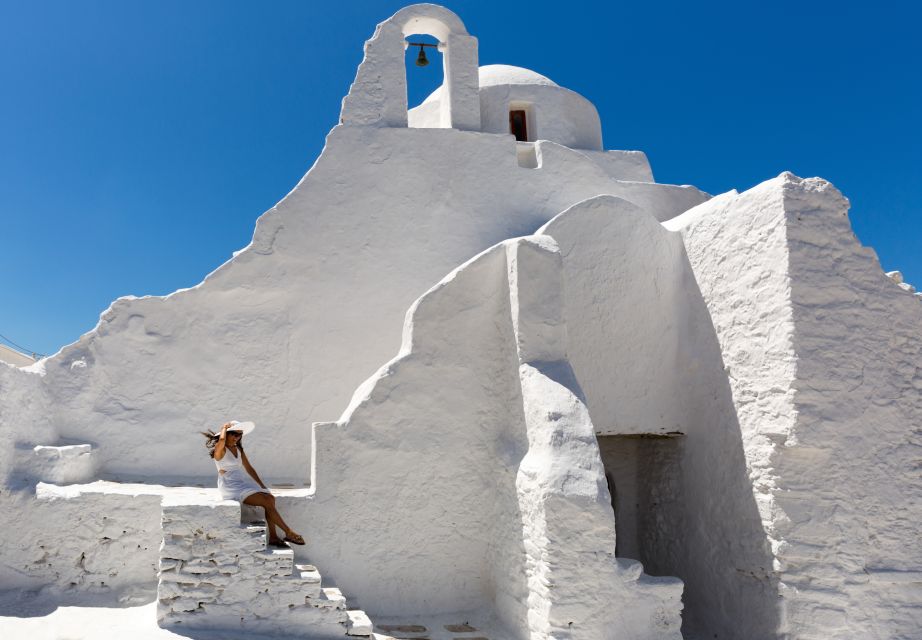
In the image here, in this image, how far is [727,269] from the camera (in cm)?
841

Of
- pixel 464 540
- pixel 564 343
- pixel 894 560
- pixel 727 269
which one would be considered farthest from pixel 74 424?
pixel 894 560

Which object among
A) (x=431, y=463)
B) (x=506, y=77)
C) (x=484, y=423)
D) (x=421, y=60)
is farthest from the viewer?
(x=506, y=77)

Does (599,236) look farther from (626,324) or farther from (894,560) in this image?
(894,560)

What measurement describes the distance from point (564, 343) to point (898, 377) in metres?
3.12

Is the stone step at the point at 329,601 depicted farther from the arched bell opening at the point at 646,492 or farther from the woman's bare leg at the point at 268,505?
the arched bell opening at the point at 646,492

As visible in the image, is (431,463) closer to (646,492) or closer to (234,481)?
(234,481)

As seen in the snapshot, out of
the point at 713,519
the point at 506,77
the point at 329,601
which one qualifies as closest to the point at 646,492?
the point at 713,519

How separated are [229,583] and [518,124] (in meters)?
8.44

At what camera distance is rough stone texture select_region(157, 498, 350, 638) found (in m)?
6.83

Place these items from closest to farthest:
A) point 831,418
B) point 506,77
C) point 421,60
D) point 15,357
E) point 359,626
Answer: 1. point 359,626
2. point 831,418
3. point 421,60
4. point 506,77
5. point 15,357

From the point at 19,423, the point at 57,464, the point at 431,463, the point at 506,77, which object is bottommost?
the point at 431,463

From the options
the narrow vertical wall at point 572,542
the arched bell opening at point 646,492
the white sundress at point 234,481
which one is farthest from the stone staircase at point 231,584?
the arched bell opening at point 646,492

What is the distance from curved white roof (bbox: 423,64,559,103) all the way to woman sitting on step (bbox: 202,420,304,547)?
726 centimetres

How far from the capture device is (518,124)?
12812 mm
